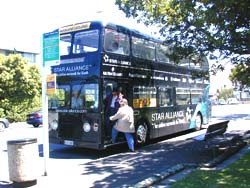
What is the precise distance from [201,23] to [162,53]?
14.8 feet

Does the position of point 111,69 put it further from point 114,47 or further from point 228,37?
point 228,37

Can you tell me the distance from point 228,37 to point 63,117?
564 cm

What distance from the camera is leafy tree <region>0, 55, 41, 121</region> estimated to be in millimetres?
31094

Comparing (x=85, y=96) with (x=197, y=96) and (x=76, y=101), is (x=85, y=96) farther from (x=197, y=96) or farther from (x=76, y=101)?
(x=197, y=96)

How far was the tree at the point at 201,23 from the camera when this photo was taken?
8.43 meters

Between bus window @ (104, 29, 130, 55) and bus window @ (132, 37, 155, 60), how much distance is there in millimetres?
460

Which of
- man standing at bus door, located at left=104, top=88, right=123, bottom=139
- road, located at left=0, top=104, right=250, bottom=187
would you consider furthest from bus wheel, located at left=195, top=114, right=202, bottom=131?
man standing at bus door, located at left=104, top=88, right=123, bottom=139

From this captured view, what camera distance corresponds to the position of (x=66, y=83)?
11641mm

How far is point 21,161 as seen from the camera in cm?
738

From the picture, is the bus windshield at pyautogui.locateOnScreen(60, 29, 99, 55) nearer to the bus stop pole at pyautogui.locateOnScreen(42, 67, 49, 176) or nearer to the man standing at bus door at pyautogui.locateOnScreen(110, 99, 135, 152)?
the man standing at bus door at pyautogui.locateOnScreen(110, 99, 135, 152)

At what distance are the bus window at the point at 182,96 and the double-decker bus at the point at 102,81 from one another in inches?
45.0

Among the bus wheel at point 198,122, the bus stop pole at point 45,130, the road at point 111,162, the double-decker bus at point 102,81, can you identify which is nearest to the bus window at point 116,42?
the double-decker bus at point 102,81

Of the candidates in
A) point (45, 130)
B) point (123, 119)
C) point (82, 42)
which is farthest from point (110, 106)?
point (45, 130)

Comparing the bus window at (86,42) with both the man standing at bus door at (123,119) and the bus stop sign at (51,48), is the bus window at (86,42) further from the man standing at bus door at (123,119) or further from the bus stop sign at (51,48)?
the bus stop sign at (51,48)
